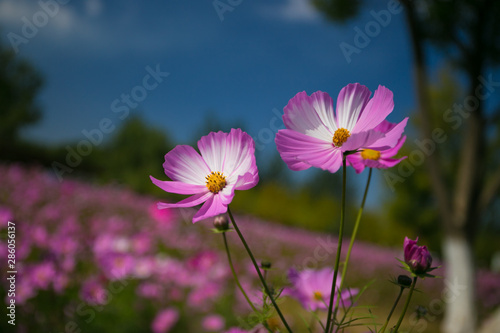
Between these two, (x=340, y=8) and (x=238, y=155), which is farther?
(x=340, y=8)

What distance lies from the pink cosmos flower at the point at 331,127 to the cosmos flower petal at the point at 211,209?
0.34 ft

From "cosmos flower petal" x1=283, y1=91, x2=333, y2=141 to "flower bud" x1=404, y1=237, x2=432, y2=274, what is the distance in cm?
19

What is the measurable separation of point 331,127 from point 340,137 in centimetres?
5

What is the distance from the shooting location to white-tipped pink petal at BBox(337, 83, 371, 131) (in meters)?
0.54

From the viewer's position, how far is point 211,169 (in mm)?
578

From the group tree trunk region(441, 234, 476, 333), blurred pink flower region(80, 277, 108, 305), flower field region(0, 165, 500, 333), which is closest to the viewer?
blurred pink flower region(80, 277, 108, 305)

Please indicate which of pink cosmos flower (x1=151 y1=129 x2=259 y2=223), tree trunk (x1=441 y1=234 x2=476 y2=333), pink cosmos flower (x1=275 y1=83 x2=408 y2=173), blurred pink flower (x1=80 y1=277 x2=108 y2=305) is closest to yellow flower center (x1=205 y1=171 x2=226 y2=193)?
pink cosmos flower (x1=151 y1=129 x2=259 y2=223)

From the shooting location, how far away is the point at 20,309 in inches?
70.6

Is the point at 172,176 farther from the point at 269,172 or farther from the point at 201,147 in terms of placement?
the point at 269,172

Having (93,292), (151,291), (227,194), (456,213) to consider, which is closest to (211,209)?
(227,194)

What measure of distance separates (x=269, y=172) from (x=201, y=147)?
20.9m

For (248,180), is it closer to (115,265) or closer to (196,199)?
(196,199)

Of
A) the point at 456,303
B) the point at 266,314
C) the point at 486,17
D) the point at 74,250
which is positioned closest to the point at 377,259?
the point at 456,303

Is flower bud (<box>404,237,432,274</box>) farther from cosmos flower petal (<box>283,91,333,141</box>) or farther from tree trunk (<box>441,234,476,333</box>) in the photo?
tree trunk (<box>441,234,476,333</box>)
